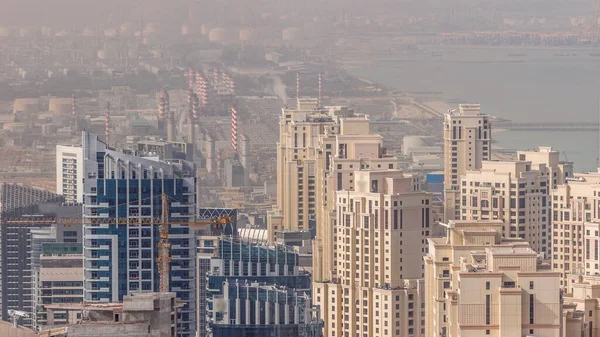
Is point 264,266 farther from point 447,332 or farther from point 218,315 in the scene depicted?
point 447,332

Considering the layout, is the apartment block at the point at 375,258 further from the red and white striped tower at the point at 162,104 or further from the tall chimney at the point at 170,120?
the red and white striped tower at the point at 162,104

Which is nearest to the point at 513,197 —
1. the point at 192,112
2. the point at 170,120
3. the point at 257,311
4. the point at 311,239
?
the point at 311,239

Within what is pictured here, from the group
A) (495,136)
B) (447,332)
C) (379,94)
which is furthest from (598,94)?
(447,332)

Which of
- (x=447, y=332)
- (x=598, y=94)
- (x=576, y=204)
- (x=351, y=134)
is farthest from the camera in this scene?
(x=598, y=94)

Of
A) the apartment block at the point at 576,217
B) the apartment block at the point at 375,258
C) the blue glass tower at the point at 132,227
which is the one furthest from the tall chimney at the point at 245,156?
the blue glass tower at the point at 132,227

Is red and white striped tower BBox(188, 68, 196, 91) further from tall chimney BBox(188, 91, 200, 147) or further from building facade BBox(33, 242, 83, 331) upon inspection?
building facade BBox(33, 242, 83, 331)

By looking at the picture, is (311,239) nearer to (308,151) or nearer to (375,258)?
(375,258)

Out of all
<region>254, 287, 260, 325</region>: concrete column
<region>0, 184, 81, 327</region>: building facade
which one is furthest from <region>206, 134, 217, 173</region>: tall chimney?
<region>254, 287, 260, 325</region>: concrete column
